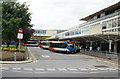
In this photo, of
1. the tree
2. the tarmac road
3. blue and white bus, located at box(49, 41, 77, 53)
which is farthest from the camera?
blue and white bus, located at box(49, 41, 77, 53)

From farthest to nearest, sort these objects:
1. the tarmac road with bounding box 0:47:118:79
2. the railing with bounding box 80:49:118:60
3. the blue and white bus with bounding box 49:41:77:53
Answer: the blue and white bus with bounding box 49:41:77:53 < the railing with bounding box 80:49:118:60 < the tarmac road with bounding box 0:47:118:79

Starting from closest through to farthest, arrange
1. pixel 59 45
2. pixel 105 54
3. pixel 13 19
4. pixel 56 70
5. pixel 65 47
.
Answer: pixel 56 70, pixel 13 19, pixel 105 54, pixel 65 47, pixel 59 45

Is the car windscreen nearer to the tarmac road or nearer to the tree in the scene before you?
the tree

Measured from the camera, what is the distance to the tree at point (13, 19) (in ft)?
78.6

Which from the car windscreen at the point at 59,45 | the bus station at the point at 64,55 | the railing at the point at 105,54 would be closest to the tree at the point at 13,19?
the bus station at the point at 64,55

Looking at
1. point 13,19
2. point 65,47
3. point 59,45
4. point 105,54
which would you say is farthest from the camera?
point 59,45

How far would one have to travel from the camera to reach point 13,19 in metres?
24.1

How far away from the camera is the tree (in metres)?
24.0

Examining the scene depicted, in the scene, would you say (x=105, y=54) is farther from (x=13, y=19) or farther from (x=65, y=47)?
(x=13, y=19)

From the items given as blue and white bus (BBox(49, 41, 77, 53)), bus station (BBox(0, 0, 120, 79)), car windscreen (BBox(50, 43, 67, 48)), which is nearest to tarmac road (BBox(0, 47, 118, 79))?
bus station (BBox(0, 0, 120, 79))

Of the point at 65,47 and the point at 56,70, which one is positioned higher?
the point at 65,47

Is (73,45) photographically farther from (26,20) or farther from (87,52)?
(26,20)

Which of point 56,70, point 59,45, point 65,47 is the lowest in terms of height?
point 56,70

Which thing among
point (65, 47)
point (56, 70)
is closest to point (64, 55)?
point (65, 47)
